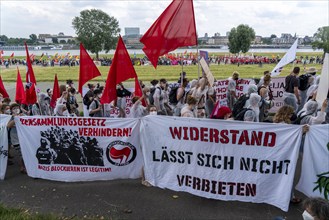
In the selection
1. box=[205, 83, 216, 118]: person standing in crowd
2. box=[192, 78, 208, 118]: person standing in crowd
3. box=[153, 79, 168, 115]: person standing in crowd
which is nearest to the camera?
box=[192, 78, 208, 118]: person standing in crowd

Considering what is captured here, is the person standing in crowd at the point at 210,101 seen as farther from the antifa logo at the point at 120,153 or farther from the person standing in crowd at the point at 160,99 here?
the antifa logo at the point at 120,153

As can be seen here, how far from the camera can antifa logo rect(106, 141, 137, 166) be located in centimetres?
587

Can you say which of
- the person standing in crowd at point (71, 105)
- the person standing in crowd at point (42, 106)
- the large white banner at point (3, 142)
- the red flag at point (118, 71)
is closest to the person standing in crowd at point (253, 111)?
the red flag at point (118, 71)

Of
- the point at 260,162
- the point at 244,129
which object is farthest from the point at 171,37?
the point at 260,162

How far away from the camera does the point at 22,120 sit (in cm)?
618

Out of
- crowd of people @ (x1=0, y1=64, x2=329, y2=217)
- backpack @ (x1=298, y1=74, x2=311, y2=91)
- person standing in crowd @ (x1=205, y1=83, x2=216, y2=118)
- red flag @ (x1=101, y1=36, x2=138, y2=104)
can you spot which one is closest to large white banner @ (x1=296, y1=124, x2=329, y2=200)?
crowd of people @ (x1=0, y1=64, x2=329, y2=217)

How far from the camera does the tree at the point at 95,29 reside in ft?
217

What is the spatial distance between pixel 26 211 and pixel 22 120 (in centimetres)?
199

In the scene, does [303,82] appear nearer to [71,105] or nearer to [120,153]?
[120,153]

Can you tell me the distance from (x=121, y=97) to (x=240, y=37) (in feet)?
193

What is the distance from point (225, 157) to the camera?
5.11m

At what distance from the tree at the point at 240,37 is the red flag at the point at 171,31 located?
199 ft

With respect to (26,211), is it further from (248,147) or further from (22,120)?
(248,147)

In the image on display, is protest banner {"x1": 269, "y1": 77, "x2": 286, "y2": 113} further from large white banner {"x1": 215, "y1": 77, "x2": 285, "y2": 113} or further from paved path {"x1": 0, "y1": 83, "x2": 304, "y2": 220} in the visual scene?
paved path {"x1": 0, "y1": 83, "x2": 304, "y2": 220}
